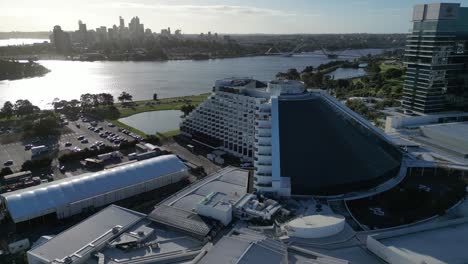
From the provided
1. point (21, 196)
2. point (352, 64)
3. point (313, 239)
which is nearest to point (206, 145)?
point (21, 196)

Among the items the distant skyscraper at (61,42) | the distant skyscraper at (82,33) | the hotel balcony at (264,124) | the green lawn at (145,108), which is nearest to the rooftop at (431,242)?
the hotel balcony at (264,124)

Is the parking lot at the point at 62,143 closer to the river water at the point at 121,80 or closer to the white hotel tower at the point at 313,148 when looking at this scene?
the white hotel tower at the point at 313,148

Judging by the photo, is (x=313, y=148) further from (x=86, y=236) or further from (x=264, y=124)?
(x=86, y=236)

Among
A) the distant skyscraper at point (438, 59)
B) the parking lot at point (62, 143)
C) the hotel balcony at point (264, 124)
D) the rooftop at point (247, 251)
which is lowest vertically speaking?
the parking lot at point (62, 143)

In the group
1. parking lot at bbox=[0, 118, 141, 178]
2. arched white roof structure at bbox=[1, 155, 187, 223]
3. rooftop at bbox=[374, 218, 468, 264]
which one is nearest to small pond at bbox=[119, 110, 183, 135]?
parking lot at bbox=[0, 118, 141, 178]

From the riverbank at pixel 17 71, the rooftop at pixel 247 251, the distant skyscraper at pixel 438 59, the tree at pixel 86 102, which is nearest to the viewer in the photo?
the rooftop at pixel 247 251

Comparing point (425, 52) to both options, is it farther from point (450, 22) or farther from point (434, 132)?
point (434, 132)

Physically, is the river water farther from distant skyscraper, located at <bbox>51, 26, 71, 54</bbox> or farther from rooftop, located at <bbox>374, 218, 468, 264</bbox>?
rooftop, located at <bbox>374, 218, 468, 264</bbox>
